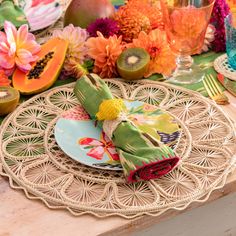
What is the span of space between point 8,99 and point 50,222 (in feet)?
0.98

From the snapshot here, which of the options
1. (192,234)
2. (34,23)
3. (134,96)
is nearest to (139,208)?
(192,234)

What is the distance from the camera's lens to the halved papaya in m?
1.06

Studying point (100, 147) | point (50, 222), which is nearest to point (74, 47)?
point (100, 147)

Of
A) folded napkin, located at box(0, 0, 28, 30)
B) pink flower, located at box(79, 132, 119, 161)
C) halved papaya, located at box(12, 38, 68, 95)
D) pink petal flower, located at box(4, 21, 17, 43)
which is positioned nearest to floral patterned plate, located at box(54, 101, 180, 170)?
pink flower, located at box(79, 132, 119, 161)

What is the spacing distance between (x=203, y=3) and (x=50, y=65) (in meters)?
0.32

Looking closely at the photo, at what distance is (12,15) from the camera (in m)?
1.22

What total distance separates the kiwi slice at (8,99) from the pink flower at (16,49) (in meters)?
0.08

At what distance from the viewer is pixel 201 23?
1.10 m

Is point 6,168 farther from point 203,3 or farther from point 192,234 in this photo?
point 203,3

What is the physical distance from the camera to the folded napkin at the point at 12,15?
1207 mm

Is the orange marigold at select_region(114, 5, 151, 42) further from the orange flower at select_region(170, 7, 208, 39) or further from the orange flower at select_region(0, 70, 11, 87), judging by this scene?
the orange flower at select_region(0, 70, 11, 87)

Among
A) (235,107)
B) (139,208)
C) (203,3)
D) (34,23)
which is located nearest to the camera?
(139,208)

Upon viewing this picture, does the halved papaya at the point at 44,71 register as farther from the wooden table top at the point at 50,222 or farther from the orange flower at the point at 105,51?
the wooden table top at the point at 50,222

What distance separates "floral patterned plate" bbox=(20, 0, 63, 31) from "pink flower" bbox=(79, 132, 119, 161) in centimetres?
43
